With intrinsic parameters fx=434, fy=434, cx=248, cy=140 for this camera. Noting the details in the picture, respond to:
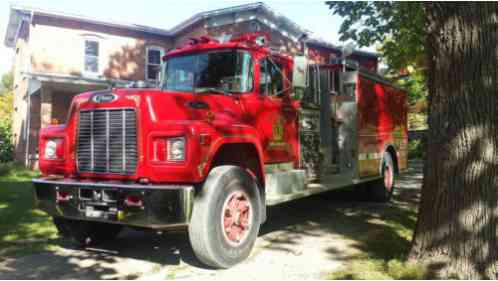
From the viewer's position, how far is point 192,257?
5.06 m

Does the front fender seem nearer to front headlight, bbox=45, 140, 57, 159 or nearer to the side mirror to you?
the side mirror

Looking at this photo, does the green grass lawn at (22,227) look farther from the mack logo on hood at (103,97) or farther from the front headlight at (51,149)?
the mack logo on hood at (103,97)

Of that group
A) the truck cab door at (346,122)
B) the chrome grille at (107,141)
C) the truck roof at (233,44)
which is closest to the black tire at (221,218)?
the chrome grille at (107,141)

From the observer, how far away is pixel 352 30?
991 centimetres

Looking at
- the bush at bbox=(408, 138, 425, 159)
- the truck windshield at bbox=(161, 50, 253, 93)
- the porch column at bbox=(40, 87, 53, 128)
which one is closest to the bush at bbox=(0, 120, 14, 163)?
the porch column at bbox=(40, 87, 53, 128)

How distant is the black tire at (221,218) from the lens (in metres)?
4.25

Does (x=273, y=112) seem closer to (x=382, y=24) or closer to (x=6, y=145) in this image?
(x=382, y=24)

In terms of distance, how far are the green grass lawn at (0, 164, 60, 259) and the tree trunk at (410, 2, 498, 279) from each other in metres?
4.65

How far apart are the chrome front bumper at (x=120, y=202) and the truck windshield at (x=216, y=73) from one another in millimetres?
1685

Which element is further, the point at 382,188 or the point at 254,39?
the point at 382,188

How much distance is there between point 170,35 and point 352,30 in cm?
1291

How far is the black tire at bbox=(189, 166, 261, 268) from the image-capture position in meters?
4.25

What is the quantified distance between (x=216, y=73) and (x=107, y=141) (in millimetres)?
1690

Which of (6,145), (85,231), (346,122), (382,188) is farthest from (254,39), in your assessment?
(6,145)
